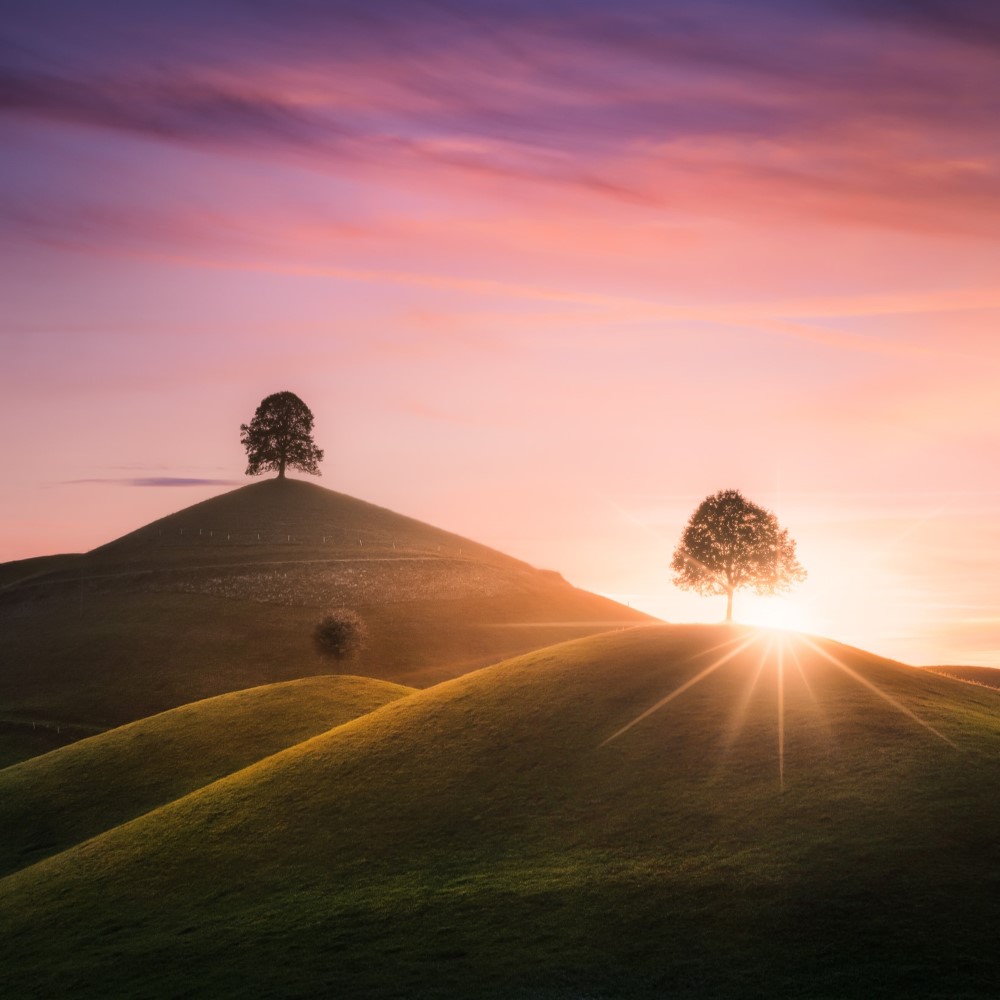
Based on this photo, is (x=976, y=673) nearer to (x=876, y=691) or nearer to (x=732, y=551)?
(x=732, y=551)

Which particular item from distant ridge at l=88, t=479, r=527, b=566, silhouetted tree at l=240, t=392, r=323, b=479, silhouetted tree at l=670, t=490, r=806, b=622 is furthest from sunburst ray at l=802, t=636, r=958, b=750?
silhouetted tree at l=240, t=392, r=323, b=479

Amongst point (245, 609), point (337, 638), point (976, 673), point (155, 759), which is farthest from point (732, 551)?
point (155, 759)

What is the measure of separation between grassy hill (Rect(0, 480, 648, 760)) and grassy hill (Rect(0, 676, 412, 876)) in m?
21.0

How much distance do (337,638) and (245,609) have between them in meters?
18.2

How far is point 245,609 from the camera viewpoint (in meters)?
114

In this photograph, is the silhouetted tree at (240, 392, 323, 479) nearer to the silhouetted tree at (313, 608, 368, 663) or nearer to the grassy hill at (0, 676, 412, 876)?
the silhouetted tree at (313, 608, 368, 663)

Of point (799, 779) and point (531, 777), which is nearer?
point (799, 779)

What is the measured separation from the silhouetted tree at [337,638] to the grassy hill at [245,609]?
5.25 ft

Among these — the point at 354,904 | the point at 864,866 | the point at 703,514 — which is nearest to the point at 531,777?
the point at 354,904

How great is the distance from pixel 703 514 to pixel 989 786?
239 feet

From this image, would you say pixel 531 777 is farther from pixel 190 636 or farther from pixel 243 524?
pixel 243 524

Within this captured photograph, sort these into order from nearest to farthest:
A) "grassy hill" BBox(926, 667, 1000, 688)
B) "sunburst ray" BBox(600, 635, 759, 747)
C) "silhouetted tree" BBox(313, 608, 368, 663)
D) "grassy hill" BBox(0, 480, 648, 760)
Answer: "sunburst ray" BBox(600, 635, 759, 747) → "grassy hill" BBox(0, 480, 648, 760) → "grassy hill" BBox(926, 667, 1000, 688) → "silhouetted tree" BBox(313, 608, 368, 663)

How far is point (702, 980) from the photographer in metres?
26.2

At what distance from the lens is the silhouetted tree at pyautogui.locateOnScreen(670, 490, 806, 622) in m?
105
